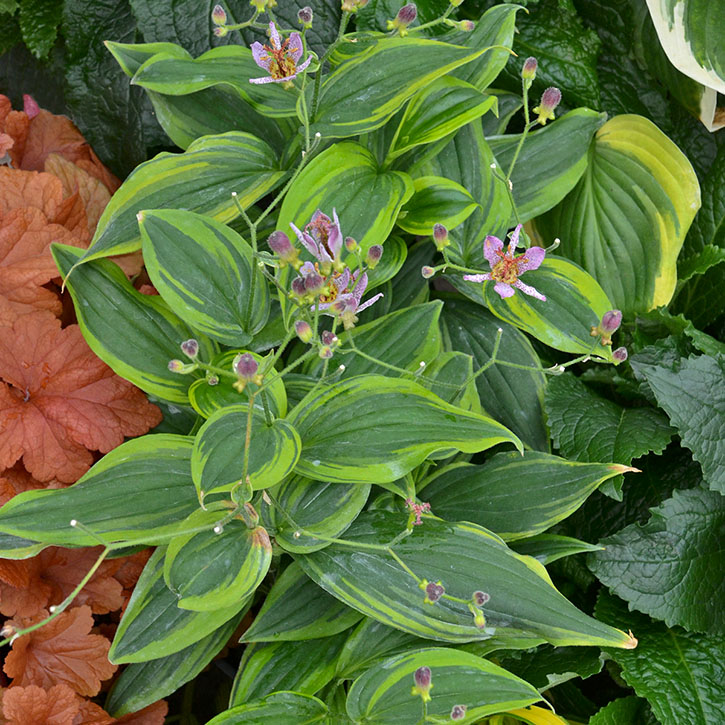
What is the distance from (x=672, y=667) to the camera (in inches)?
33.3

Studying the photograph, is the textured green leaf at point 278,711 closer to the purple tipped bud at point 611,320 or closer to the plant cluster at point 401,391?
the plant cluster at point 401,391

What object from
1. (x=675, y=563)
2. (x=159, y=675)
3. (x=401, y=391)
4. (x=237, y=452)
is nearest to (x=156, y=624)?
(x=159, y=675)

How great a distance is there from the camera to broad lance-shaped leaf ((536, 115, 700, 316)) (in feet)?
3.26

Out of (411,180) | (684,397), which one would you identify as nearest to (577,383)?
(684,397)

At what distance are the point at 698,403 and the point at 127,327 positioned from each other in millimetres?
583

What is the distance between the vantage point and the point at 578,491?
31.0 inches

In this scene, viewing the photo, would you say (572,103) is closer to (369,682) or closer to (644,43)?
(644,43)

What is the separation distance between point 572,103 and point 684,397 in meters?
0.44

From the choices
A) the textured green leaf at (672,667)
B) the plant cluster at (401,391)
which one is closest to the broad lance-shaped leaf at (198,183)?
the plant cluster at (401,391)

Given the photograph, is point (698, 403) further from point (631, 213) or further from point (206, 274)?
point (206, 274)

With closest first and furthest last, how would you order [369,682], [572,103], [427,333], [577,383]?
[369,682]
[427,333]
[577,383]
[572,103]

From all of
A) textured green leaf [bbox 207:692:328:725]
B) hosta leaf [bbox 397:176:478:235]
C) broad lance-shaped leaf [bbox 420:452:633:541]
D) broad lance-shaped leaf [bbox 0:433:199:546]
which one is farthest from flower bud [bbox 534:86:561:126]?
textured green leaf [bbox 207:692:328:725]

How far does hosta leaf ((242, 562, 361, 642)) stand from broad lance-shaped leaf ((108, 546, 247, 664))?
0.03m

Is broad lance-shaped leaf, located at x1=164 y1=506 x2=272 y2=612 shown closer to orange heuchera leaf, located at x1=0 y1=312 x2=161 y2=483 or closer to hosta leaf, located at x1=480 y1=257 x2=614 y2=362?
orange heuchera leaf, located at x1=0 y1=312 x2=161 y2=483
